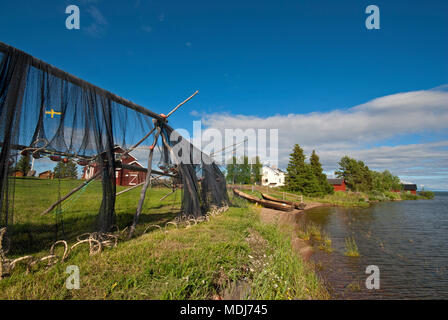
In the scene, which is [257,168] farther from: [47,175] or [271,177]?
[47,175]

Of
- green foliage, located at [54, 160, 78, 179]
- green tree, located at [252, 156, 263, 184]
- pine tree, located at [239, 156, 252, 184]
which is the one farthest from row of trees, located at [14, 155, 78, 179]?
green tree, located at [252, 156, 263, 184]

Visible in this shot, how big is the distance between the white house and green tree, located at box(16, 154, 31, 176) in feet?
192

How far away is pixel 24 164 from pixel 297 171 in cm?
3304

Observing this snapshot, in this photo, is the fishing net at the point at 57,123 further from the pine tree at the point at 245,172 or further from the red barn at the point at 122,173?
the pine tree at the point at 245,172

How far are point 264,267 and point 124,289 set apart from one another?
2664 mm

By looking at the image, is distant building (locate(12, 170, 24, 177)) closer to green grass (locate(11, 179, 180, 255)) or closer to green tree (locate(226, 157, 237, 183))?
green grass (locate(11, 179, 180, 255))

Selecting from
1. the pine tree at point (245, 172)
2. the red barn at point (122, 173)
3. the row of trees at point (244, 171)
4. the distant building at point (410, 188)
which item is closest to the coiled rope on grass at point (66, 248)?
the red barn at point (122, 173)

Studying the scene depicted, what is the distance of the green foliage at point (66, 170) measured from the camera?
420 centimetres

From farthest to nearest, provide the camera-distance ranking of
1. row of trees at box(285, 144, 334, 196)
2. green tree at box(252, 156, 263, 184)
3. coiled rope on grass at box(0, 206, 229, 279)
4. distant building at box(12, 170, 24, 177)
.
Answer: green tree at box(252, 156, 263, 184), row of trees at box(285, 144, 334, 196), distant building at box(12, 170, 24, 177), coiled rope on grass at box(0, 206, 229, 279)

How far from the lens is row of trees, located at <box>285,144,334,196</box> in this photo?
105 feet

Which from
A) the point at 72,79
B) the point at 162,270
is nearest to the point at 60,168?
the point at 72,79

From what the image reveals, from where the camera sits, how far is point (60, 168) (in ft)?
14.0

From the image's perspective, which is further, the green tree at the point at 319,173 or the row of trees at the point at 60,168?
the green tree at the point at 319,173
